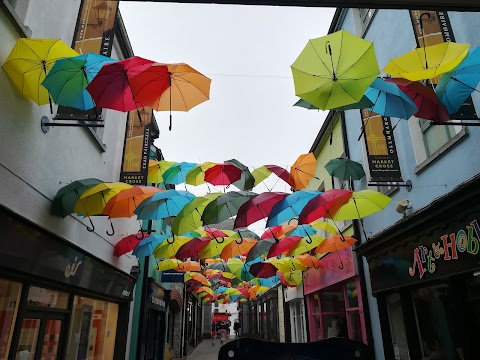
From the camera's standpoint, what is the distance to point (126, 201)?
7605 mm

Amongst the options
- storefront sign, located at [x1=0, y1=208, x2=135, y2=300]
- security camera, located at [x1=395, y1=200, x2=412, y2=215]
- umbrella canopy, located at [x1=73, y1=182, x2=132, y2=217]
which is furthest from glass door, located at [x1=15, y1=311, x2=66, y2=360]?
security camera, located at [x1=395, y1=200, x2=412, y2=215]

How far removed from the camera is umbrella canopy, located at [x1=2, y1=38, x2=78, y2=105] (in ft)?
16.5

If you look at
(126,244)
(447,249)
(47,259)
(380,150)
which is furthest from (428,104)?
(126,244)

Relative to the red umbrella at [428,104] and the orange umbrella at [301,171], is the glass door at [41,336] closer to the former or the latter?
the orange umbrella at [301,171]

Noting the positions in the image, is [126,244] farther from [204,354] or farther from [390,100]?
[204,354]

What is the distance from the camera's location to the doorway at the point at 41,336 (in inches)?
229

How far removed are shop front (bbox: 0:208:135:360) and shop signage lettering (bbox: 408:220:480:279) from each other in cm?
656

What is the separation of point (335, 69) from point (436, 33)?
242cm

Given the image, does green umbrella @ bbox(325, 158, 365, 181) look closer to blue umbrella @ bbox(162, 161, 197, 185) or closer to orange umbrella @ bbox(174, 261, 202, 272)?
blue umbrella @ bbox(162, 161, 197, 185)

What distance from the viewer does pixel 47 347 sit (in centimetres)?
668

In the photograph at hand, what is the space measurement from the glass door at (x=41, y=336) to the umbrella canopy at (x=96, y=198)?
1895 mm

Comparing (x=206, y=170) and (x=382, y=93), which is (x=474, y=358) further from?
(x=206, y=170)

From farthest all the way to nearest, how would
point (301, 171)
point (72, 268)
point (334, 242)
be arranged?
1. point (334, 242)
2. point (301, 171)
3. point (72, 268)

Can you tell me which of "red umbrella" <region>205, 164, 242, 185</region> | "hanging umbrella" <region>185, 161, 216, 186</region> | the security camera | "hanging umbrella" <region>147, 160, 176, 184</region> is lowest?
the security camera
